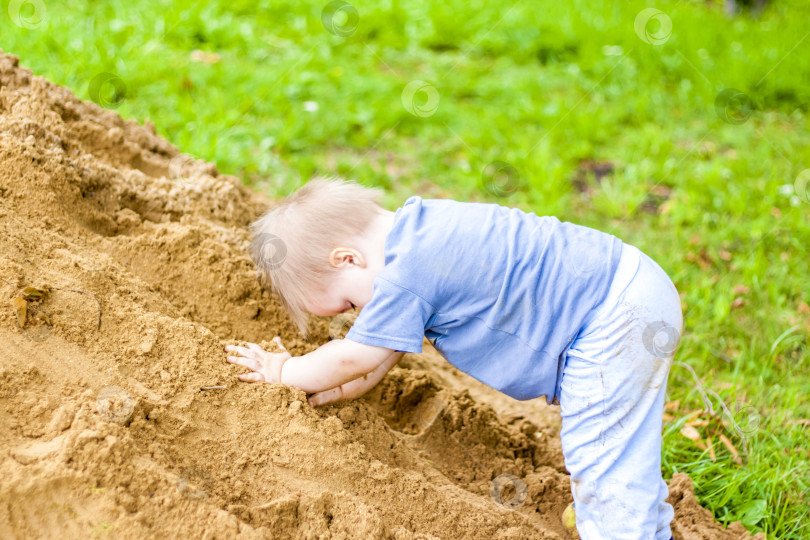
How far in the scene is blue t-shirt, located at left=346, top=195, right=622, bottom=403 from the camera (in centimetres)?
195

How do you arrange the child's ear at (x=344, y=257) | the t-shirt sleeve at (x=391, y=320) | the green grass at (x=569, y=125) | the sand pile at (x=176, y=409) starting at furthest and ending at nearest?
the green grass at (x=569, y=125)
the child's ear at (x=344, y=257)
the t-shirt sleeve at (x=391, y=320)
the sand pile at (x=176, y=409)

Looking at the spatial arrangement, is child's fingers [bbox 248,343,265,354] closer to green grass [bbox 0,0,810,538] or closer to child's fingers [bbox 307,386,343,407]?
child's fingers [bbox 307,386,343,407]

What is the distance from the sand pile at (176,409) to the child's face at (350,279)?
32 centimetres

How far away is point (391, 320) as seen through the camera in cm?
194

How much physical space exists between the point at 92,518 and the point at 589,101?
16.9 feet

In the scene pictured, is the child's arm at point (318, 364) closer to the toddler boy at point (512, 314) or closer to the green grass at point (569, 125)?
the toddler boy at point (512, 314)

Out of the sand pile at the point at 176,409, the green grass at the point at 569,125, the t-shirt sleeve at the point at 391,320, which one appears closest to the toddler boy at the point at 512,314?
→ the t-shirt sleeve at the point at 391,320

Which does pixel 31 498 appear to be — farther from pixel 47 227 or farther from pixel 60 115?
pixel 60 115

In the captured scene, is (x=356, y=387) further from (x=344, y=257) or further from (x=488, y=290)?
(x=488, y=290)

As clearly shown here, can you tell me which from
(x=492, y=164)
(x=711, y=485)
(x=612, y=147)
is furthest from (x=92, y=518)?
(x=612, y=147)

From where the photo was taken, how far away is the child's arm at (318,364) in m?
1.97

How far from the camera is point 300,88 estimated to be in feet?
17.0

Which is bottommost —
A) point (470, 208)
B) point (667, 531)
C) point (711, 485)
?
point (711, 485)

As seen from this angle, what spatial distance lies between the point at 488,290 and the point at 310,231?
0.55 meters
